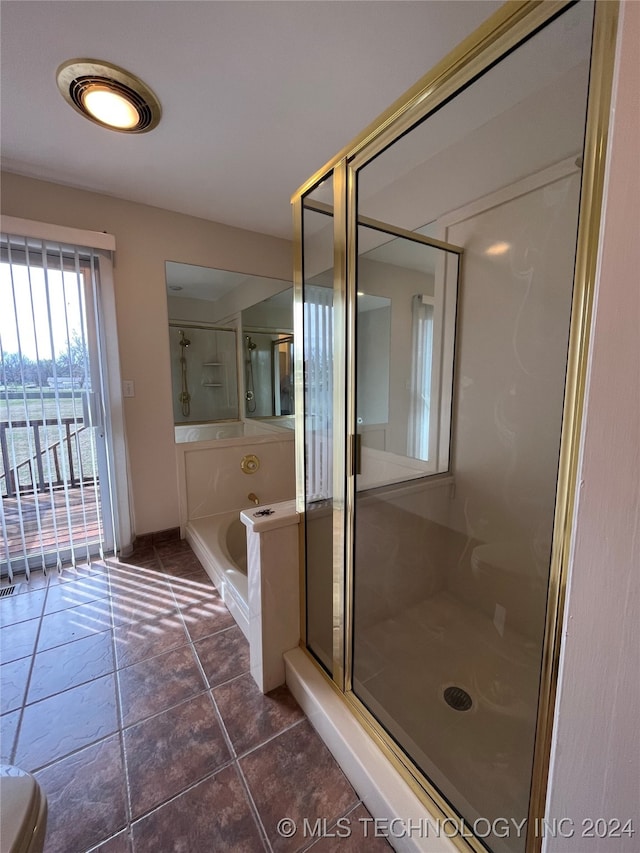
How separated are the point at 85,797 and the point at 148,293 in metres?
2.52

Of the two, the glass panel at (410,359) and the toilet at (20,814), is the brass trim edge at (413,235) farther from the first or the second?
the toilet at (20,814)

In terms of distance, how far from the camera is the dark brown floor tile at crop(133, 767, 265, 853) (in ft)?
3.04

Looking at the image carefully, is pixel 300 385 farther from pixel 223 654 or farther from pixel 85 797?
pixel 85 797

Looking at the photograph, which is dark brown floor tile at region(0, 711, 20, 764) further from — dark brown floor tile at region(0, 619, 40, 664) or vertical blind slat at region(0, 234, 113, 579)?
vertical blind slat at region(0, 234, 113, 579)

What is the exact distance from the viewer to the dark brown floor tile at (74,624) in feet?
5.51

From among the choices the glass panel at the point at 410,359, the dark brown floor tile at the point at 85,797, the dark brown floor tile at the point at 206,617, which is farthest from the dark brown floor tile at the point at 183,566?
the glass panel at the point at 410,359

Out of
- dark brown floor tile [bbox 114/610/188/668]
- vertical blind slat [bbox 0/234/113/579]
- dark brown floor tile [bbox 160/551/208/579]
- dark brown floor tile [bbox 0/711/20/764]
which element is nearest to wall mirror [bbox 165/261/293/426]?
vertical blind slat [bbox 0/234/113/579]

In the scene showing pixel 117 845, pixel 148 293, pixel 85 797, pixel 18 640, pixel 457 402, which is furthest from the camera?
pixel 148 293

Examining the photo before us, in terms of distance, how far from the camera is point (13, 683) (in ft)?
4.69

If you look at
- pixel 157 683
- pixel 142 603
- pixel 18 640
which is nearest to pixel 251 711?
pixel 157 683

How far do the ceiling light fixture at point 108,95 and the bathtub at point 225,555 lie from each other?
7.51 ft

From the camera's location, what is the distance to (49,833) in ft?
3.11

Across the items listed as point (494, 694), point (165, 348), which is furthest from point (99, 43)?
point (494, 694)

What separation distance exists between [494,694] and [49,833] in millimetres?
1493
